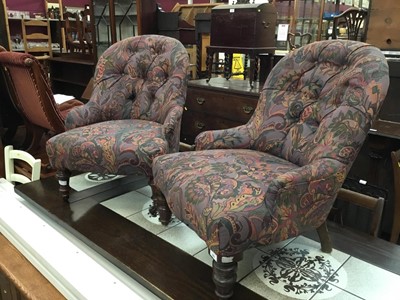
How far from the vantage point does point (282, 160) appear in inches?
66.7

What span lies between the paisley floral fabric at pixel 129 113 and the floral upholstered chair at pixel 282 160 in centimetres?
23

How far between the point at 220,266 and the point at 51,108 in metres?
1.86

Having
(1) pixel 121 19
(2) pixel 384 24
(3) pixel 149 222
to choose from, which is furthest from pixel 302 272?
(1) pixel 121 19

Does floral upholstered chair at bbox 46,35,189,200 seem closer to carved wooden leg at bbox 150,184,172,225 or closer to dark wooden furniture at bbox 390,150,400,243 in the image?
carved wooden leg at bbox 150,184,172,225

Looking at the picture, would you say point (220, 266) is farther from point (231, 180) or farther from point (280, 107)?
point (280, 107)

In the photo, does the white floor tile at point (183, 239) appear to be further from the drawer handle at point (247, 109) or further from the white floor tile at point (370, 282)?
the drawer handle at point (247, 109)

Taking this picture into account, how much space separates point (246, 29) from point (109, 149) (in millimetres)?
1430

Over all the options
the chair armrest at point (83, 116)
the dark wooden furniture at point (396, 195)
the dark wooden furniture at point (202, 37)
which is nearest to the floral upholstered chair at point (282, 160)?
the dark wooden furniture at point (396, 195)

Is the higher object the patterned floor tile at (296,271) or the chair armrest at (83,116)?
the chair armrest at (83,116)

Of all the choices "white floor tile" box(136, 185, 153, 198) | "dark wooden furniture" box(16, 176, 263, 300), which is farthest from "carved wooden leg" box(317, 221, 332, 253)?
"white floor tile" box(136, 185, 153, 198)

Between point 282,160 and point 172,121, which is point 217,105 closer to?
point 172,121

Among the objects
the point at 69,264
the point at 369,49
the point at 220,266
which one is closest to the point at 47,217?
the point at 69,264

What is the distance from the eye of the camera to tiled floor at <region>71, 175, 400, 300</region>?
143 cm

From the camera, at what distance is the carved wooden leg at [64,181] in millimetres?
2082
